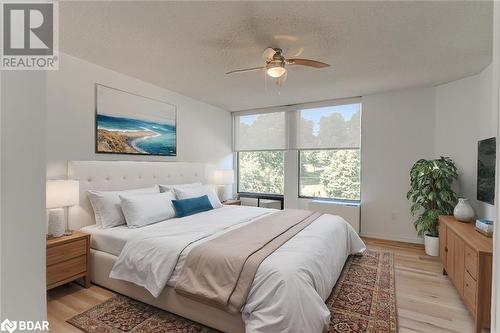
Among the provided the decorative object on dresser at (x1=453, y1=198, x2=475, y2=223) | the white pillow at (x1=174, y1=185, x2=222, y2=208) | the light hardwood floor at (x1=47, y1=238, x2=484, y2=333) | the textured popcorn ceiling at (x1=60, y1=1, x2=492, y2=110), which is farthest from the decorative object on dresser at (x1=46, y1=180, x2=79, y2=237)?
the decorative object on dresser at (x1=453, y1=198, x2=475, y2=223)

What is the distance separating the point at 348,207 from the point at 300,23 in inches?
126

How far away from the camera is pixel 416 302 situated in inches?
92.3

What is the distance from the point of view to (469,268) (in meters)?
2.12

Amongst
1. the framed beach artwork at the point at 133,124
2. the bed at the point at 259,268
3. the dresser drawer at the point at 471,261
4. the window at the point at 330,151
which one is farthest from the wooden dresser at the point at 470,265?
the framed beach artwork at the point at 133,124

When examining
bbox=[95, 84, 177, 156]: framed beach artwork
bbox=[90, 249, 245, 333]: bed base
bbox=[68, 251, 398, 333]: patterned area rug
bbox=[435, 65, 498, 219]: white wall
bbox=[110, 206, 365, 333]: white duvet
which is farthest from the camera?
bbox=[95, 84, 177, 156]: framed beach artwork

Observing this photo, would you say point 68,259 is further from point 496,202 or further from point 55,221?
point 496,202

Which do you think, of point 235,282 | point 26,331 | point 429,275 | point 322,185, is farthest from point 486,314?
point 322,185

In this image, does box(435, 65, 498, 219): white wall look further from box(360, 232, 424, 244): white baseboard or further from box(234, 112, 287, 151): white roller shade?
box(234, 112, 287, 151): white roller shade

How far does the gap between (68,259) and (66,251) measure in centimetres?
9

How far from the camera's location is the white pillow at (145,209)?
2758 mm

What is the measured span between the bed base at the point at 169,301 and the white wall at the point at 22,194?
1412mm

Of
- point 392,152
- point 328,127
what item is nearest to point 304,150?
point 328,127

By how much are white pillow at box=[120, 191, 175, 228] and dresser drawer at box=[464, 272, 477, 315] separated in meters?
2.97

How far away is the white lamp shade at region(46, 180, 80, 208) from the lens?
2.32 metres
